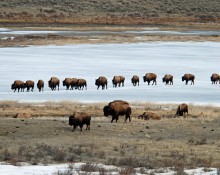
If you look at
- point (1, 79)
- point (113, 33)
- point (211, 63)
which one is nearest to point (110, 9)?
point (113, 33)

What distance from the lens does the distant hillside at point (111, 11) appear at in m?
110

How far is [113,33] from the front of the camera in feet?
269

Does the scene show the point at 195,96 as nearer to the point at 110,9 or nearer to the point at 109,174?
the point at 109,174

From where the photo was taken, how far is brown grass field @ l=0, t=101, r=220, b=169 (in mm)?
16719

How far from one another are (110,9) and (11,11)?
21.0 metres

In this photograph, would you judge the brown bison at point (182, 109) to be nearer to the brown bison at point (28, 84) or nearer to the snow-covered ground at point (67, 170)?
the brown bison at point (28, 84)

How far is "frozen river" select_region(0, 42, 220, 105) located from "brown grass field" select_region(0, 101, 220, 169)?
25.6 ft

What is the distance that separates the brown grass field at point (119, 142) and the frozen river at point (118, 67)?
25.6ft

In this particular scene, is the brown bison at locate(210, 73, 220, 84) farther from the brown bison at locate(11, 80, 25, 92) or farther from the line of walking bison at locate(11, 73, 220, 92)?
the brown bison at locate(11, 80, 25, 92)

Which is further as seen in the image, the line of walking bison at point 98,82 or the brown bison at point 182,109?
the line of walking bison at point 98,82

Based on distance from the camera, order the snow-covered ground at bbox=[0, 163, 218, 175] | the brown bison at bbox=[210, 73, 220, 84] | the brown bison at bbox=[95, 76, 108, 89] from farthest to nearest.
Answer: the brown bison at bbox=[210, 73, 220, 84]
the brown bison at bbox=[95, 76, 108, 89]
the snow-covered ground at bbox=[0, 163, 218, 175]

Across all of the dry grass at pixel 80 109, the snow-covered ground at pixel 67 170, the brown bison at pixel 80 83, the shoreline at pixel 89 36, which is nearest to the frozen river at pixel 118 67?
the brown bison at pixel 80 83

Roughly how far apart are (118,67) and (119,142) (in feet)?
104

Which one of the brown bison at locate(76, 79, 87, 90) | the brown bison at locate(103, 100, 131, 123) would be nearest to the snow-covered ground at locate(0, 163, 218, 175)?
the brown bison at locate(103, 100, 131, 123)
